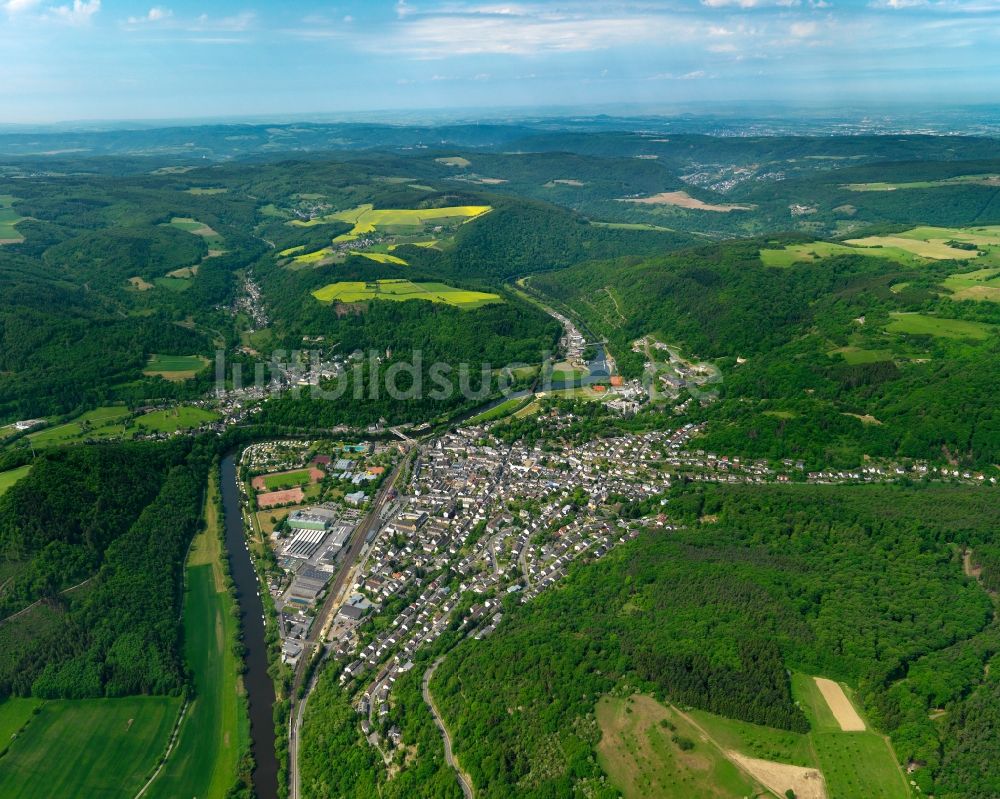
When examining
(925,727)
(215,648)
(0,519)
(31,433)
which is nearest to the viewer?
(925,727)

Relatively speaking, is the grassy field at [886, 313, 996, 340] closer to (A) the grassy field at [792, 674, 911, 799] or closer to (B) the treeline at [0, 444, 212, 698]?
(A) the grassy field at [792, 674, 911, 799]

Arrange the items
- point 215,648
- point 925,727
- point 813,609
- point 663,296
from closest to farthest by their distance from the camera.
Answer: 1. point 925,727
2. point 813,609
3. point 215,648
4. point 663,296

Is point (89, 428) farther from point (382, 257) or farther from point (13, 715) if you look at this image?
point (382, 257)

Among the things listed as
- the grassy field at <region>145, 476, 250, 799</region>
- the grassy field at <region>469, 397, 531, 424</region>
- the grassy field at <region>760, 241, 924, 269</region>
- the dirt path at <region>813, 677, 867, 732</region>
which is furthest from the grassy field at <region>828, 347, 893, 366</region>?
the grassy field at <region>145, 476, 250, 799</region>

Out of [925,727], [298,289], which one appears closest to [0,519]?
[925,727]

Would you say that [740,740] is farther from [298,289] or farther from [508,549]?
[298,289]
